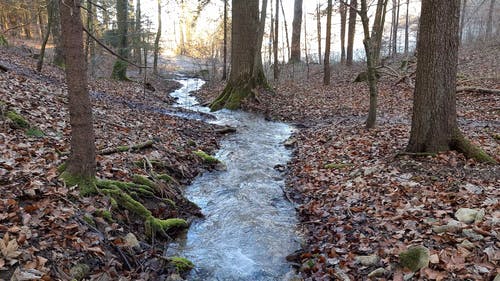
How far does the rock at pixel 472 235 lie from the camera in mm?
4015

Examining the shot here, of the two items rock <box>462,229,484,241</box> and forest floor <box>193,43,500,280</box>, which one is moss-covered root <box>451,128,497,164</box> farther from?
rock <box>462,229,484,241</box>

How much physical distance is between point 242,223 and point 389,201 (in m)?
2.44

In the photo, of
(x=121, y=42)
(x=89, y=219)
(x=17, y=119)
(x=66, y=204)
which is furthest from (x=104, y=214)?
(x=121, y=42)

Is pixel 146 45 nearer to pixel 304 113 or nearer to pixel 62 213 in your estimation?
pixel 304 113

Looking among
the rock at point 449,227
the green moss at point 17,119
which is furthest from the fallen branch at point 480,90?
the green moss at point 17,119

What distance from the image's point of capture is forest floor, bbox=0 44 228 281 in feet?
12.4

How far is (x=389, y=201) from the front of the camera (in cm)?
550

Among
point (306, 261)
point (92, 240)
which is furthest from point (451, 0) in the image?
point (92, 240)

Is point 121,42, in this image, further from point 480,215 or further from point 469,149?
point 480,215

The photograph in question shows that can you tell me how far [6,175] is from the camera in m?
4.74

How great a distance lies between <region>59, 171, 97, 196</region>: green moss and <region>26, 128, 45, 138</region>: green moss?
2095 millimetres

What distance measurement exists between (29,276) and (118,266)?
1116 mm

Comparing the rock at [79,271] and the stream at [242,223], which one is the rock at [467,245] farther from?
the rock at [79,271]

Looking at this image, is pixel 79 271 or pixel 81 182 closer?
pixel 79 271
